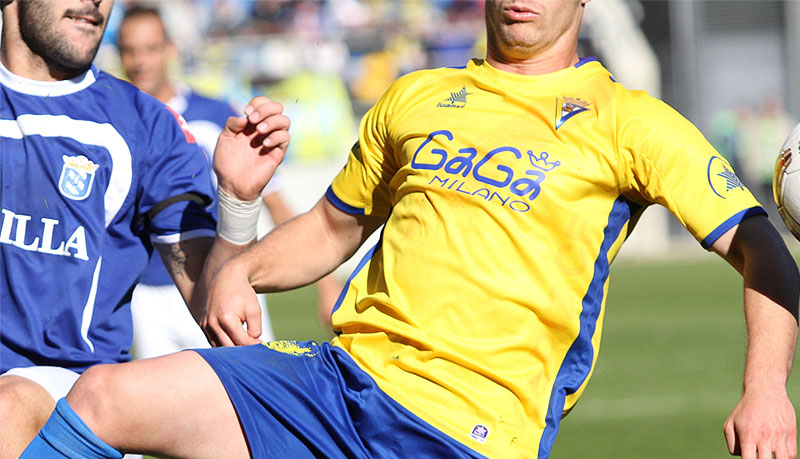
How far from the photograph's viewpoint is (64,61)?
3.54 metres

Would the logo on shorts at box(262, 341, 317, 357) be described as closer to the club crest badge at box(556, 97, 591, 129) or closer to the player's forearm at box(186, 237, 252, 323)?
the player's forearm at box(186, 237, 252, 323)

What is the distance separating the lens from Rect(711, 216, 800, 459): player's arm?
263 centimetres

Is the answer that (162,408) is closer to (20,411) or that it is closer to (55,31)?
(20,411)

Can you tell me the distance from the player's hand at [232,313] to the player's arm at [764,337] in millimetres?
1281

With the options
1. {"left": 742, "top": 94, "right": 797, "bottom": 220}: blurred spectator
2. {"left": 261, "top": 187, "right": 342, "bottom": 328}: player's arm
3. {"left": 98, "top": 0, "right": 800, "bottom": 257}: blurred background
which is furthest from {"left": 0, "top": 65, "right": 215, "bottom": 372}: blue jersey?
{"left": 742, "top": 94, "right": 797, "bottom": 220}: blurred spectator

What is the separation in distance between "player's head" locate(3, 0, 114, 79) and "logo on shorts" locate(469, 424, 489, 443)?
5.75ft

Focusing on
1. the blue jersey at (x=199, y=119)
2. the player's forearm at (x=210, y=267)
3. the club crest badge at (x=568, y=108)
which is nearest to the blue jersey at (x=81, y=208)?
the player's forearm at (x=210, y=267)

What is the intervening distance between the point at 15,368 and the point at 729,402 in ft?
19.4

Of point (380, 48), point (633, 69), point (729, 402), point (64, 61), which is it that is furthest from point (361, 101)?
point (64, 61)

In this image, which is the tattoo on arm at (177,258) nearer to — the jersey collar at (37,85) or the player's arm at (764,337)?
the jersey collar at (37,85)

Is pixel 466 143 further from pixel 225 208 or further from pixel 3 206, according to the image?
pixel 3 206

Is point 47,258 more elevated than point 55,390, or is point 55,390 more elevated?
point 47,258

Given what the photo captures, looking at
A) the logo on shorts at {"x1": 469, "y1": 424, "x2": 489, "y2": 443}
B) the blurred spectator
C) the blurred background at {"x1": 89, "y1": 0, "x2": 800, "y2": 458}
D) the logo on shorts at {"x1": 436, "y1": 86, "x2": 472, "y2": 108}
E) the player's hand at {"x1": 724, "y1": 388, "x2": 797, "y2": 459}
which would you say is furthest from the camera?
the blurred spectator

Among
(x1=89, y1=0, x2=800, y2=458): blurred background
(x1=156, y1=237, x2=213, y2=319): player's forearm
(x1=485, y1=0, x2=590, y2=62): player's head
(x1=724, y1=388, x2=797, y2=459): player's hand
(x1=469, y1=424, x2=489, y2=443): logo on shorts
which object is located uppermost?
(x1=485, y1=0, x2=590, y2=62): player's head
